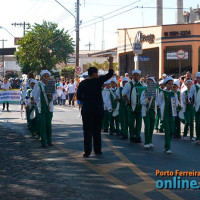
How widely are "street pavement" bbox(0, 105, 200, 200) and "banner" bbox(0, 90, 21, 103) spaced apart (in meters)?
13.5

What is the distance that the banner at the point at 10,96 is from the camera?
2827 centimetres

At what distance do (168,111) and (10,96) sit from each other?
17767 millimetres

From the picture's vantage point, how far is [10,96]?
2834cm

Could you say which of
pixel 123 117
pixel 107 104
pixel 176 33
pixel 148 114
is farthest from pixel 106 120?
pixel 176 33

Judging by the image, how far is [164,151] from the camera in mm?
11852

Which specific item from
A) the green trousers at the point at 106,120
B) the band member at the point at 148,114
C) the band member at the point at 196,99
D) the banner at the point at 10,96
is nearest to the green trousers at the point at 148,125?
the band member at the point at 148,114

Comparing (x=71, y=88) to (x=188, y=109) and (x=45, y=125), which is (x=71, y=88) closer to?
(x=188, y=109)

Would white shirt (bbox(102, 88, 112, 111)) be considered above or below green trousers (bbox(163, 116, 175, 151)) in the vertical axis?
above

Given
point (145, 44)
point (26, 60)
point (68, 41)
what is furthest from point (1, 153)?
point (68, 41)

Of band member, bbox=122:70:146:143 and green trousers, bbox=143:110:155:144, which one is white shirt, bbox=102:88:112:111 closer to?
band member, bbox=122:70:146:143

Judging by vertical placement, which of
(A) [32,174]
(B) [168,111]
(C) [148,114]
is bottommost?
(A) [32,174]

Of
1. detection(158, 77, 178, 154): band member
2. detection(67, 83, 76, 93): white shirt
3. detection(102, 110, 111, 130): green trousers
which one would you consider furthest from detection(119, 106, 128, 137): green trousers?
detection(67, 83, 76, 93): white shirt

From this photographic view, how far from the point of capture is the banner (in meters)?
28.3

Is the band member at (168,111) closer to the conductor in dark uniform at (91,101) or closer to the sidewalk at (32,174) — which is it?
the conductor in dark uniform at (91,101)
